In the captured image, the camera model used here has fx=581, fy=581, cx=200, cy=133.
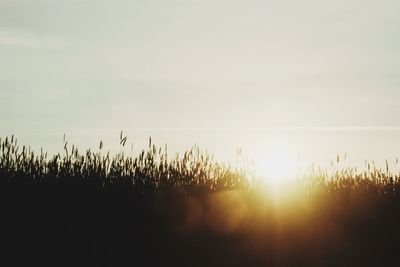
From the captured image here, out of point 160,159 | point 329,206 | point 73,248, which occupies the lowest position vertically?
point 73,248

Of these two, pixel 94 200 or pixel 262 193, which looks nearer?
pixel 94 200

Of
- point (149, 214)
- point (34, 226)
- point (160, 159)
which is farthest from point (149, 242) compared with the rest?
point (160, 159)

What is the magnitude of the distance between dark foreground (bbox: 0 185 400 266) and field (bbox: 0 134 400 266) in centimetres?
1

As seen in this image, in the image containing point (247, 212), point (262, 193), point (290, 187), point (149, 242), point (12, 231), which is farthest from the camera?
point (290, 187)

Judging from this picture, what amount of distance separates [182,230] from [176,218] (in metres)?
0.19

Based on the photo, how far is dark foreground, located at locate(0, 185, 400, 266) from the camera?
6832 mm

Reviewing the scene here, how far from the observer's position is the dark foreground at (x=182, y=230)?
6.83 metres

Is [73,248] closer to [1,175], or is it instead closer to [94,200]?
[94,200]

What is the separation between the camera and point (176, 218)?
307 inches

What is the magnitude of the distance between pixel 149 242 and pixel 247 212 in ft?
6.16

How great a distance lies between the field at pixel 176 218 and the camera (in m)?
6.92

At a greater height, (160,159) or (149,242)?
(160,159)

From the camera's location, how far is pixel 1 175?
25.6ft

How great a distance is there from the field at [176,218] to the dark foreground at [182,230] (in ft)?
0.05
